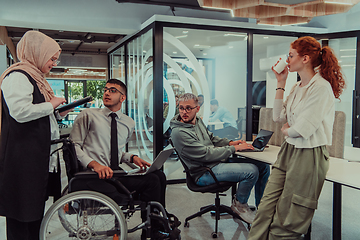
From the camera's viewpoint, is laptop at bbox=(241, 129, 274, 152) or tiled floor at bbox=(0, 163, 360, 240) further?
laptop at bbox=(241, 129, 274, 152)

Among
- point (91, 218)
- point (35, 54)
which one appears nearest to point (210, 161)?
point (91, 218)

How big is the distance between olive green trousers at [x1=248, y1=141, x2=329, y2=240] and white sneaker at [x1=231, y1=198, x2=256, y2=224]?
0.61m

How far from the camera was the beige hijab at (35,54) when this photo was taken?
1.90 metres

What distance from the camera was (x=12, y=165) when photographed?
184cm

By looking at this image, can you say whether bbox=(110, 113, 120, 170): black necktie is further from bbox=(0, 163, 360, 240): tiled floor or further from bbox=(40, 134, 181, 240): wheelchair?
bbox=(0, 163, 360, 240): tiled floor

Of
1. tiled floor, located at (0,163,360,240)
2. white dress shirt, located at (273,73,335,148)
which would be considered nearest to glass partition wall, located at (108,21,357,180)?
tiled floor, located at (0,163,360,240)

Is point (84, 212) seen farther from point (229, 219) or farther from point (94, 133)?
point (229, 219)

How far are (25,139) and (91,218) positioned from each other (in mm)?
671

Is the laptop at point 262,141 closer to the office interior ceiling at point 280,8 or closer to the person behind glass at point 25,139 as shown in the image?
the office interior ceiling at point 280,8

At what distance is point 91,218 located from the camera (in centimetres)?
200

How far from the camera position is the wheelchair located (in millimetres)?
1931

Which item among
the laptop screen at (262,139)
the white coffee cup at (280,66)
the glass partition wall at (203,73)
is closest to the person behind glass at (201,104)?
the glass partition wall at (203,73)

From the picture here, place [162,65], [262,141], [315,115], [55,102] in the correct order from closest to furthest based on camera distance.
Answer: [315,115] → [55,102] → [262,141] → [162,65]

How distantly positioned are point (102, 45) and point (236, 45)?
810 cm
